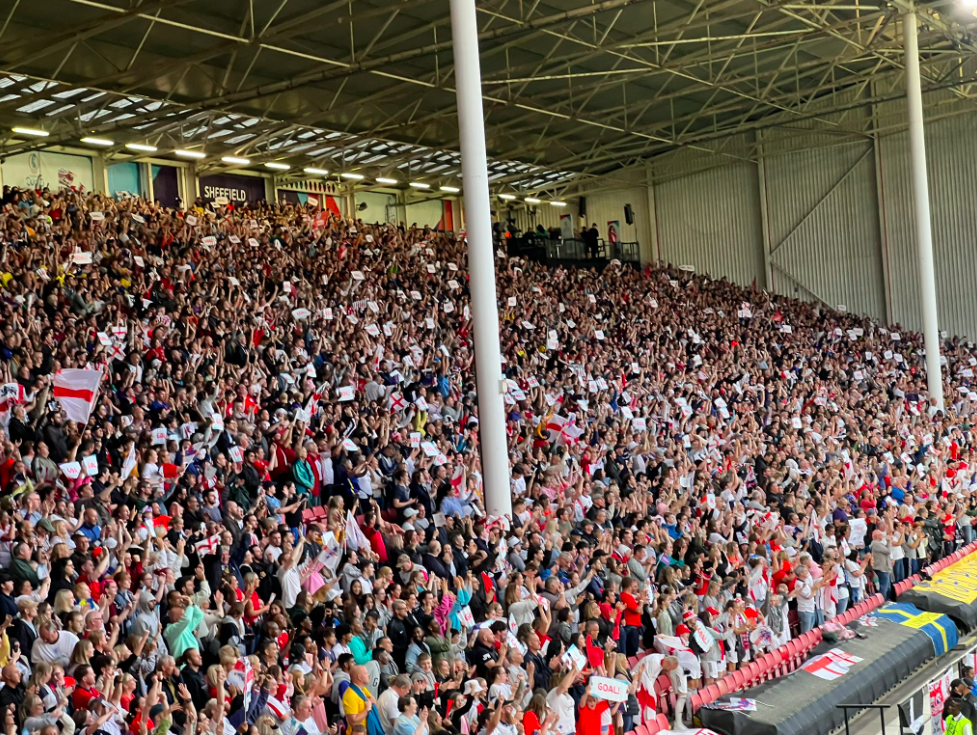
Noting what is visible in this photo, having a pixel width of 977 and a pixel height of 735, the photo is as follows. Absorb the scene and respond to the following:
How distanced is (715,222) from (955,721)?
107 feet

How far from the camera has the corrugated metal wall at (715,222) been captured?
41312mm

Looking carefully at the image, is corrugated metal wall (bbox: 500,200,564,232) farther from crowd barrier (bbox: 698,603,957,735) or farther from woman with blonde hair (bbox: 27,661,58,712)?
woman with blonde hair (bbox: 27,661,58,712)

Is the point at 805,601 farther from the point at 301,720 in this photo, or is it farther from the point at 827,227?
the point at 827,227

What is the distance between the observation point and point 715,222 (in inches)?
1666

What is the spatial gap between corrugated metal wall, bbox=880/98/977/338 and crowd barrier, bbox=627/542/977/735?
701 inches

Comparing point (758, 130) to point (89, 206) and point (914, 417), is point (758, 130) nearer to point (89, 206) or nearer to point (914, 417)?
point (914, 417)

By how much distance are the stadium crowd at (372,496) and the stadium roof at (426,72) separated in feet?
12.1

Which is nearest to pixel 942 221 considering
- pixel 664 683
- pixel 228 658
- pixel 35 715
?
pixel 664 683

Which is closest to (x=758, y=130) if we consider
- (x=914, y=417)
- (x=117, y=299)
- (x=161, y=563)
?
(x=914, y=417)

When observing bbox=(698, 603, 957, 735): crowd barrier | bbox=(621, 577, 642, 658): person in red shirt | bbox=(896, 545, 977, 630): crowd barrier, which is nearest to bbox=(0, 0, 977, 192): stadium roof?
bbox=(896, 545, 977, 630): crowd barrier

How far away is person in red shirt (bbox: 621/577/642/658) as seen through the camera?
42.1 ft

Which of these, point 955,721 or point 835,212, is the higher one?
point 835,212

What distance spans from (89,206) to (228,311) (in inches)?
289

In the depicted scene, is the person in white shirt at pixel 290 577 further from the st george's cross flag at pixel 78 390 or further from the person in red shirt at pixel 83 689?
the st george's cross flag at pixel 78 390
